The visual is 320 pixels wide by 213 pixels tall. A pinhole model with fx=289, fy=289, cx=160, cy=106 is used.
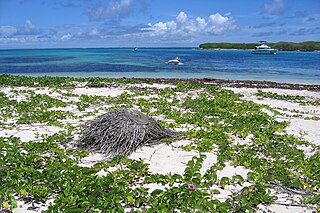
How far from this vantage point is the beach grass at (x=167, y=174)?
4.18 meters

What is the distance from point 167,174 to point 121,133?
177 cm

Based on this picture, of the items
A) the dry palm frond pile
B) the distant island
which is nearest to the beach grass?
the dry palm frond pile

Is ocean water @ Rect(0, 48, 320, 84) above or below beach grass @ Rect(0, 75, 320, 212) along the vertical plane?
above

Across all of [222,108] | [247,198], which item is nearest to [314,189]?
[247,198]

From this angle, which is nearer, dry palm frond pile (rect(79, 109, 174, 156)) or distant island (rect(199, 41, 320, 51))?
dry palm frond pile (rect(79, 109, 174, 156))

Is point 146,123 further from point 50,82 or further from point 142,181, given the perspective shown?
point 50,82

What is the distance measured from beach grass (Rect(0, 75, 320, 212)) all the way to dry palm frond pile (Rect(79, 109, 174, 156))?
0.36 meters

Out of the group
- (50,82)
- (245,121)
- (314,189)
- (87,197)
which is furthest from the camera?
(50,82)

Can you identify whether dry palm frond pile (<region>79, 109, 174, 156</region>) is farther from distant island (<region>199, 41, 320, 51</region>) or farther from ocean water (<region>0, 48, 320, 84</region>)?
distant island (<region>199, 41, 320, 51</region>)

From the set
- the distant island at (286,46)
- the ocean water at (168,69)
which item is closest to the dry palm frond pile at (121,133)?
the ocean water at (168,69)

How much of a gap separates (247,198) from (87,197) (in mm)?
2373

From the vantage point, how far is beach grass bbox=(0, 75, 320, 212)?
4.18 m

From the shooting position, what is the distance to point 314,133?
817 centimetres

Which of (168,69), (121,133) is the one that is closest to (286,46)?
(168,69)
